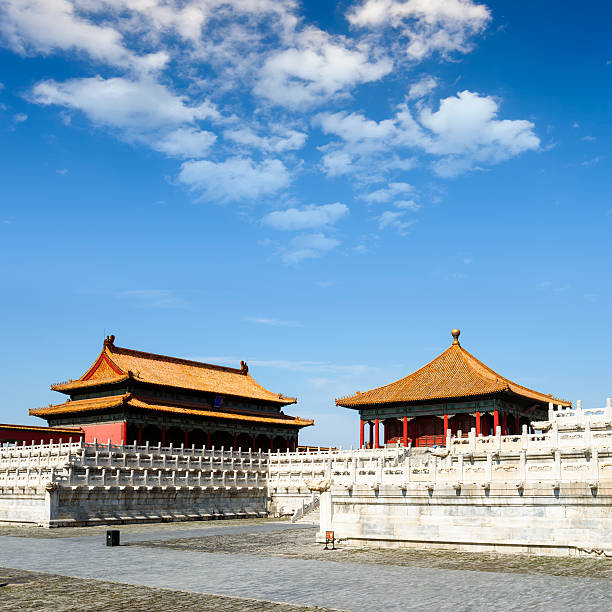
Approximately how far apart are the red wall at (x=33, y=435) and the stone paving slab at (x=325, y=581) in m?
30.5

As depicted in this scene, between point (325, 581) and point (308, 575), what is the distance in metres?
1.05

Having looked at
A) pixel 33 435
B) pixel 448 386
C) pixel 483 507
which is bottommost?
pixel 483 507

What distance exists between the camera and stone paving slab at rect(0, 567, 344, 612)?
41.7ft

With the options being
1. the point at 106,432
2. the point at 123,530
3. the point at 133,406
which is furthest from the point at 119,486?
the point at 106,432

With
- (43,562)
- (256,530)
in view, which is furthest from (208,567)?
(256,530)

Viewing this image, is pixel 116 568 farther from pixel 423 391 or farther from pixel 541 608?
pixel 423 391

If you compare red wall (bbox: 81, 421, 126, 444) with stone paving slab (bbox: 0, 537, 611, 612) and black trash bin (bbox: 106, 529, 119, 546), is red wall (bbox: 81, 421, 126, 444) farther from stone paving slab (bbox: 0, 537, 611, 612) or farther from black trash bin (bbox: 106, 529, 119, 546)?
stone paving slab (bbox: 0, 537, 611, 612)

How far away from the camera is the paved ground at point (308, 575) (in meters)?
13.5

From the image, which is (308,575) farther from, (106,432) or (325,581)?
(106,432)

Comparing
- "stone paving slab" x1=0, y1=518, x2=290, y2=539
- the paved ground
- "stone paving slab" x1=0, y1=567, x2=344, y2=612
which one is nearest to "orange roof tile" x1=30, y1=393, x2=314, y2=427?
"stone paving slab" x1=0, y1=518, x2=290, y2=539

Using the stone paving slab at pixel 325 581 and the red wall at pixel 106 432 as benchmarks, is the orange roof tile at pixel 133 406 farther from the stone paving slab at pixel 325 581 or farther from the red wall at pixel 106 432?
the stone paving slab at pixel 325 581

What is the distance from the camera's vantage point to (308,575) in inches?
664

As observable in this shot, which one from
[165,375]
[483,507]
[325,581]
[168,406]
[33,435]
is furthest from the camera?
[165,375]

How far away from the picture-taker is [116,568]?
1806 cm
